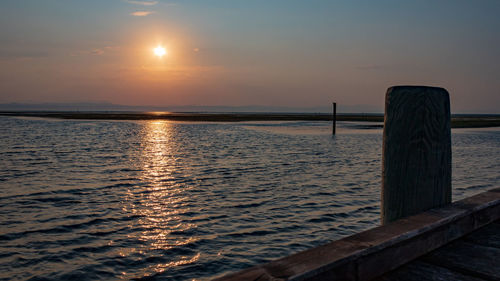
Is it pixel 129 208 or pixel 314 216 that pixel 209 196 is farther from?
pixel 314 216

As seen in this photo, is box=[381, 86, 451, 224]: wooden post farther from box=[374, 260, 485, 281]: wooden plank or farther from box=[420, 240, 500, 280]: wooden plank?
box=[374, 260, 485, 281]: wooden plank

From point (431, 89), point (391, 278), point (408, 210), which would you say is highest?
point (431, 89)

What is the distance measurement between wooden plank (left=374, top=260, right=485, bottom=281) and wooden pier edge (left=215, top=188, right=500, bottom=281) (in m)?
0.05

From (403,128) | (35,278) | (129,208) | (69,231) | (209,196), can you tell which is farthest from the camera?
(209,196)

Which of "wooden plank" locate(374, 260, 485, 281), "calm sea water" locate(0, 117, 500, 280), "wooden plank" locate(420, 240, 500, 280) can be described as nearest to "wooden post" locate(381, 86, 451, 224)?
"wooden plank" locate(420, 240, 500, 280)

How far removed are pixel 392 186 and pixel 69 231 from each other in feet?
20.4

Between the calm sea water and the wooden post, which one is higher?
the wooden post

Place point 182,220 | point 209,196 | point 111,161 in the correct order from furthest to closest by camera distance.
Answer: point 111,161, point 209,196, point 182,220

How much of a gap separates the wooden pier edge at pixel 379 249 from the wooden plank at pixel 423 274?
0.05 m

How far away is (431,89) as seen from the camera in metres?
3.23

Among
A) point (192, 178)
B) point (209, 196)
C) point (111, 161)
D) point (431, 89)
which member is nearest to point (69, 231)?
point (209, 196)

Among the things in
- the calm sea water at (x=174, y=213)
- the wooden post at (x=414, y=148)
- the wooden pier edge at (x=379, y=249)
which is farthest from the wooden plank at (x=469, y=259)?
the calm sea water at (x=174, y=213)

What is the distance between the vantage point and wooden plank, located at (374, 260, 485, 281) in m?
2.47

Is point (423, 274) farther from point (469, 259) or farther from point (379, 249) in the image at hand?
point (469, 259)
